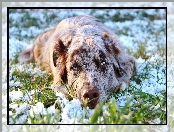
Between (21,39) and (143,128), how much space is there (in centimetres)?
238

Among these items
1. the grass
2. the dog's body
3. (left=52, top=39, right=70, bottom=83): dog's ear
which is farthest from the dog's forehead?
the grass

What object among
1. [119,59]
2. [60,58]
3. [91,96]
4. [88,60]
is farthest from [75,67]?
[119,59]

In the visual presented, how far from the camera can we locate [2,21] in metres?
4.73

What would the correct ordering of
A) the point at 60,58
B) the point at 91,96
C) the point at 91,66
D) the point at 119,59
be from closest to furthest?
the point at 91,96
the point at 91,66
the point at 60,58
the point at 119,59

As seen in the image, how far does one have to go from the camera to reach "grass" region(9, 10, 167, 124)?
162 inches

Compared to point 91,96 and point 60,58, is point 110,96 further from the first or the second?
point 60,58

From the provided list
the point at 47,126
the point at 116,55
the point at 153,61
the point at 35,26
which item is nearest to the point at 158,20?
the point at 153,61

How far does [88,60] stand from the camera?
4.42 m

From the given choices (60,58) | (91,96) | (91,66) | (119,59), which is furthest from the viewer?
(119,59)

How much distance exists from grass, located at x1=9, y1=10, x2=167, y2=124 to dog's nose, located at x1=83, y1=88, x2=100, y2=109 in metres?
0.07

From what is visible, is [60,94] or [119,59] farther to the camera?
[119,59]

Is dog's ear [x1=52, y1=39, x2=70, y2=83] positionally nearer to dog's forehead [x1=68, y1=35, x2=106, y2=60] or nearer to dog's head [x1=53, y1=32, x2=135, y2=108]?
dog's head [x1=53, y1=32, x2=135, y2=108]

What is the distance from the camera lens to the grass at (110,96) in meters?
4.12

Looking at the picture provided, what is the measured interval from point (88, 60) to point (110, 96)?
401 millimetres
